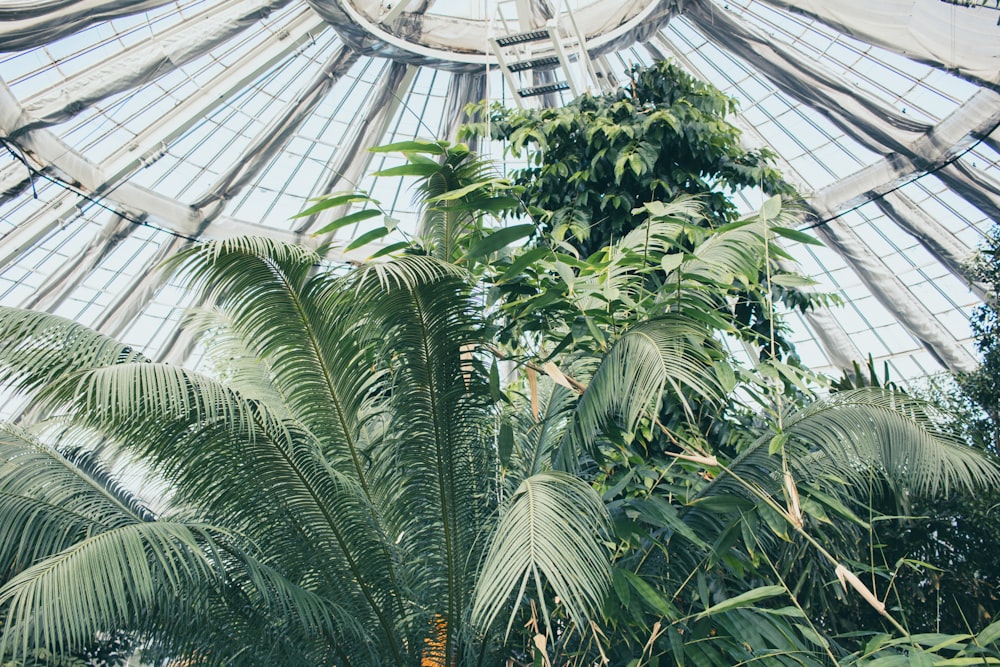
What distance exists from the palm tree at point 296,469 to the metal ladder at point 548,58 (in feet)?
→ 16.1

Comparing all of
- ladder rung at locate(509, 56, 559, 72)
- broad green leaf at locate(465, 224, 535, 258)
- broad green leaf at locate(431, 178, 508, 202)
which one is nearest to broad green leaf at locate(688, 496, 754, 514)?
broad green leaf at locate(465, 224, 535, 258)

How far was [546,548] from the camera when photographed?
2.50m

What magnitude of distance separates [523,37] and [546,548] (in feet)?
26.8

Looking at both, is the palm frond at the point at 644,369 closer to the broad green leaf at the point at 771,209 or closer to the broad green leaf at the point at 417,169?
the broad green leaf at the point at 771,209

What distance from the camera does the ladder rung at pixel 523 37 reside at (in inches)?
366

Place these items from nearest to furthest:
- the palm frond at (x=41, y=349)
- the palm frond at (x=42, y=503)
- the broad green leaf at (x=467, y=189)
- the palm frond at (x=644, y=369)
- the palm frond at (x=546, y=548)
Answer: the palm frond at (x=546, y=548)
the palm frond at (x=644, y=369)
the broad green leaf at (x=467, y=189)
the palm frond at (x=41, y=349)
the palm frond at (x=42, y=503)

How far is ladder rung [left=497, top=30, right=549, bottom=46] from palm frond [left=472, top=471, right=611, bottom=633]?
7339mm

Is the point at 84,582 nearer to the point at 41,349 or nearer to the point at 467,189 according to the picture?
the point at 41,349

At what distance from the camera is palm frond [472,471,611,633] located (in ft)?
7.96

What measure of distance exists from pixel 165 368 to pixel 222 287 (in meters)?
0.46

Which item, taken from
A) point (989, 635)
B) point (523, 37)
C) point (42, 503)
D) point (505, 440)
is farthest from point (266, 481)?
point (523, 37)

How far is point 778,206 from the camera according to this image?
299cm

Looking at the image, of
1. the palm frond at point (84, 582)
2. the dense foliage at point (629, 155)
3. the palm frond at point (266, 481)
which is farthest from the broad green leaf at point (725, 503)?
the dense foliage at point (629, 155)

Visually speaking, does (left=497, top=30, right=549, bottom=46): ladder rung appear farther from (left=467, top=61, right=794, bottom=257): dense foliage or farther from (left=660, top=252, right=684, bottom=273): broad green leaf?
(left=660, top=252, right=684, bottom=273): broad green leaf
